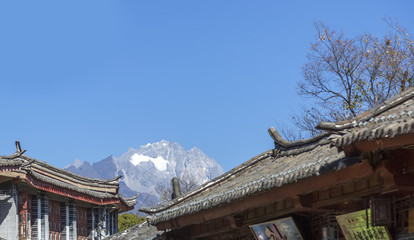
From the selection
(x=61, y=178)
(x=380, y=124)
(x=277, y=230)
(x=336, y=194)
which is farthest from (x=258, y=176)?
(x=61, y=178)

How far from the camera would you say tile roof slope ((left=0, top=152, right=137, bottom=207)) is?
23.2 m

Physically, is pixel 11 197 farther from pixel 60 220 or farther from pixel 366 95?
pixel 366 95

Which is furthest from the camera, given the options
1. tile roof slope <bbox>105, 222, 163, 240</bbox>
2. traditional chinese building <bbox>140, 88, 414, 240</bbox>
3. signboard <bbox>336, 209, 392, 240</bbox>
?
tile roof slope <bbox>105, 222, 163, 240</bbox>

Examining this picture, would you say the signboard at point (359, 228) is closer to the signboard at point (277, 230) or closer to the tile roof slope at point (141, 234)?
the signboard at point (277, 230)

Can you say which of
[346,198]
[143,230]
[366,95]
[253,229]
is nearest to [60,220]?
[143,230]

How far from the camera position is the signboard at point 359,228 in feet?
30.4

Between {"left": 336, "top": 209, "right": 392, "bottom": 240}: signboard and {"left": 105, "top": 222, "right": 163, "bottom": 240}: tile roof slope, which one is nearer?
{"left": 336, "top": 209, "right": 392, "bottom": 240}: signboard

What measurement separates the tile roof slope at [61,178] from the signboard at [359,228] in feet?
48.0

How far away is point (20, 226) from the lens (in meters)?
24.2

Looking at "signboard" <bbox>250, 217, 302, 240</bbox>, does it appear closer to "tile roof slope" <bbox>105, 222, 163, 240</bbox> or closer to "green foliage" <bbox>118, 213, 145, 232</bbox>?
"tile roof slope" <bbox>105, 222, 163, 240</bbox>

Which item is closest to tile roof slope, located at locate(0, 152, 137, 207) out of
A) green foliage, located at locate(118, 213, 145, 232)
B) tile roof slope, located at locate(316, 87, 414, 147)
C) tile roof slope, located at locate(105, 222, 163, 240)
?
green foliage, located at locate(118, 213, 145, 232)

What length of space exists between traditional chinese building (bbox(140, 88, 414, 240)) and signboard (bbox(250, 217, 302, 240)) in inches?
0.6

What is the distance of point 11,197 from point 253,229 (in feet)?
45.4

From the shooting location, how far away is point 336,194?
9.84 meters
